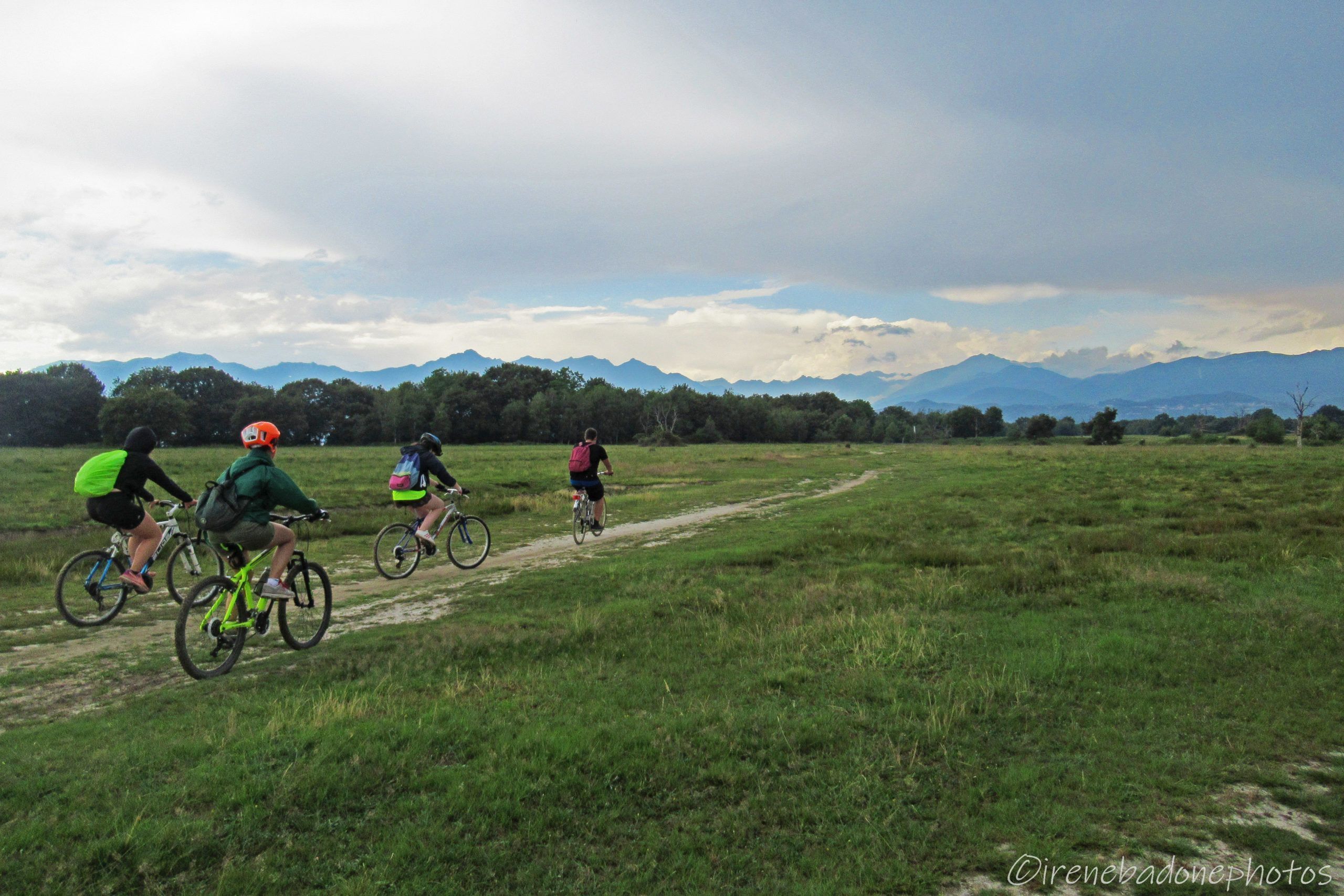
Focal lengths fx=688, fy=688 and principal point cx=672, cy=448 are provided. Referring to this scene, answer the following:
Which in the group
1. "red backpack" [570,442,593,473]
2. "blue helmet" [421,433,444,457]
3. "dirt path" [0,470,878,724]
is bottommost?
"dirt path" [0,470,878,724]

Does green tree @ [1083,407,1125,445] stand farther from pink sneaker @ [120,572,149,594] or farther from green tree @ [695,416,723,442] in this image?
pink sneaker @ [120,572,149,594]

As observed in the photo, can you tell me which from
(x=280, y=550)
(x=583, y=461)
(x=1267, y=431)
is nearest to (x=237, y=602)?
(x=280, y=550)

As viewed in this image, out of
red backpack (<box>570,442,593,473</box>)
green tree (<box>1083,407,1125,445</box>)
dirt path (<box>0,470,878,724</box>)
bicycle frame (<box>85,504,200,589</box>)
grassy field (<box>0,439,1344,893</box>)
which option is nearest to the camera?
grassy field (<box>0,439,1344,893</box>)

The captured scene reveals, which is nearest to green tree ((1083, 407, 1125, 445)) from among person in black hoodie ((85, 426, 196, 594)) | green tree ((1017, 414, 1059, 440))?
green tree ((1017, 414, 1059, 440))

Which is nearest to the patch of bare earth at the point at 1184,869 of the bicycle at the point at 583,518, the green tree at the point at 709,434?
the bicycle at the point at 583,518

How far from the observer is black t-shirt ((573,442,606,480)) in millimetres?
18141

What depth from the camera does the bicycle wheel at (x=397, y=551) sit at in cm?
1387

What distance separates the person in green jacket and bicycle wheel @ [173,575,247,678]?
42 cm

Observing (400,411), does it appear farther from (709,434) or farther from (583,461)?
(583,461)

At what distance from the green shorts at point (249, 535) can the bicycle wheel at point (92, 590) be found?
3.70 metres

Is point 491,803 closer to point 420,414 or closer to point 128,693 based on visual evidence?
point 128,693

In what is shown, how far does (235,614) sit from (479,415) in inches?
5097

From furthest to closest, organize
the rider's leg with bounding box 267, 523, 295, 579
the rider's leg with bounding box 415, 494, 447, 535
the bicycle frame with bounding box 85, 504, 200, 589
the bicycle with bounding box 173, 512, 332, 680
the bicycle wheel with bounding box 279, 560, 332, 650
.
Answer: the rider's leg with bounding box 415, 494, 447, 535 < the bicycle frame with bounding box 85, 504, 200, 589 < the bicycle wheel with bounding box 279, 560, 332, 650 < the rider's leg with bounding box 267, 523, 295, 579 < the bicycle with bounding box 173, 512, 332, 680

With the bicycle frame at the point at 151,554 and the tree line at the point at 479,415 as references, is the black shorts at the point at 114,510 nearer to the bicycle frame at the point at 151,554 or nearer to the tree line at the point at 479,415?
the bicycle frame at the point at 151,554
